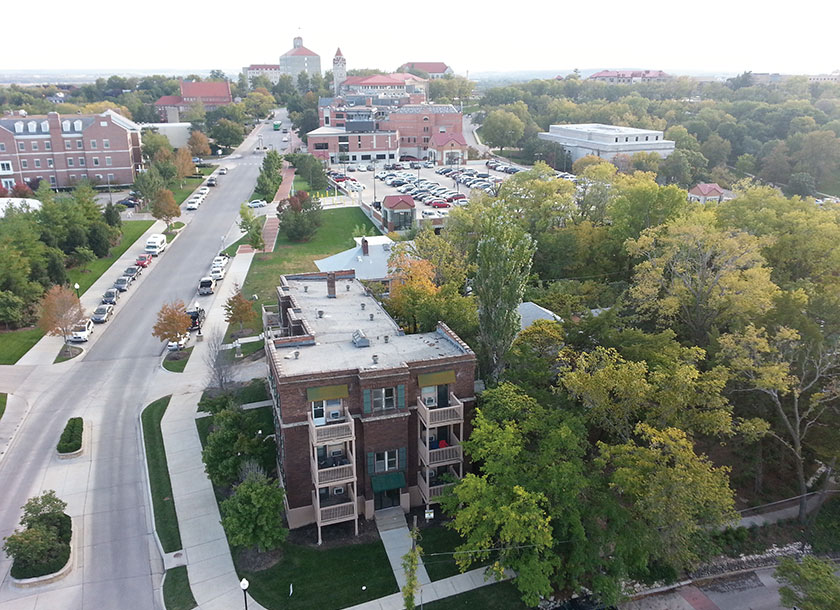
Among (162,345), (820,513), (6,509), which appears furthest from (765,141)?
(6,509)

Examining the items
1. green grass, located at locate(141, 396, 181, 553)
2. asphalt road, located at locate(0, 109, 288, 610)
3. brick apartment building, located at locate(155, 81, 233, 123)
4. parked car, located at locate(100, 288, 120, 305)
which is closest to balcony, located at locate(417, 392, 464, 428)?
green grass, located at locate(141, 396, 181, 553)

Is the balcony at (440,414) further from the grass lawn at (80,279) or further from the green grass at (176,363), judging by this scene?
the grass lawn at (80,279)

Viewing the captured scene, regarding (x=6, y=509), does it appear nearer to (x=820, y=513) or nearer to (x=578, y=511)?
(x=578, y=511)

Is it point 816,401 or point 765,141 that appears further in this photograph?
point 765,141

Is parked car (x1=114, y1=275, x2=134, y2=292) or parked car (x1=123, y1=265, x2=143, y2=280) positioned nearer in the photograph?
parked car (x1=114, y1=275, x2=134, y2=292)

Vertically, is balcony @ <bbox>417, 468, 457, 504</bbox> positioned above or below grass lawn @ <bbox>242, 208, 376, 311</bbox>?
below

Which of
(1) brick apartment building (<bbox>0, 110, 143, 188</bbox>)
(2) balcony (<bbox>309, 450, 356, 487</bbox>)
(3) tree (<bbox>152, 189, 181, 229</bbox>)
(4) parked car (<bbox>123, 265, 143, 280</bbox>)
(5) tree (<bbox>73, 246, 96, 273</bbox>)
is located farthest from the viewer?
(1) brick apartment building (<bbox>0, 110, 143, 188</bbox>)

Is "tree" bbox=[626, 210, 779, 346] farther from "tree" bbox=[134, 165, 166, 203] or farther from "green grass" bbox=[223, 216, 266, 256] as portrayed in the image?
"tree" bbox=[134, 165, 166, 203]

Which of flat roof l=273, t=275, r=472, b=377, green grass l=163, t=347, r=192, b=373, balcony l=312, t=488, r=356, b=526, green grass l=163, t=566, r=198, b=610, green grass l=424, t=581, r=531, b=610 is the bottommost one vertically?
green grass l=424, t=581, r=531, b=610

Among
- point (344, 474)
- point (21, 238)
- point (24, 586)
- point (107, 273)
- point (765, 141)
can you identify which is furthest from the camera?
point (765, 141)
